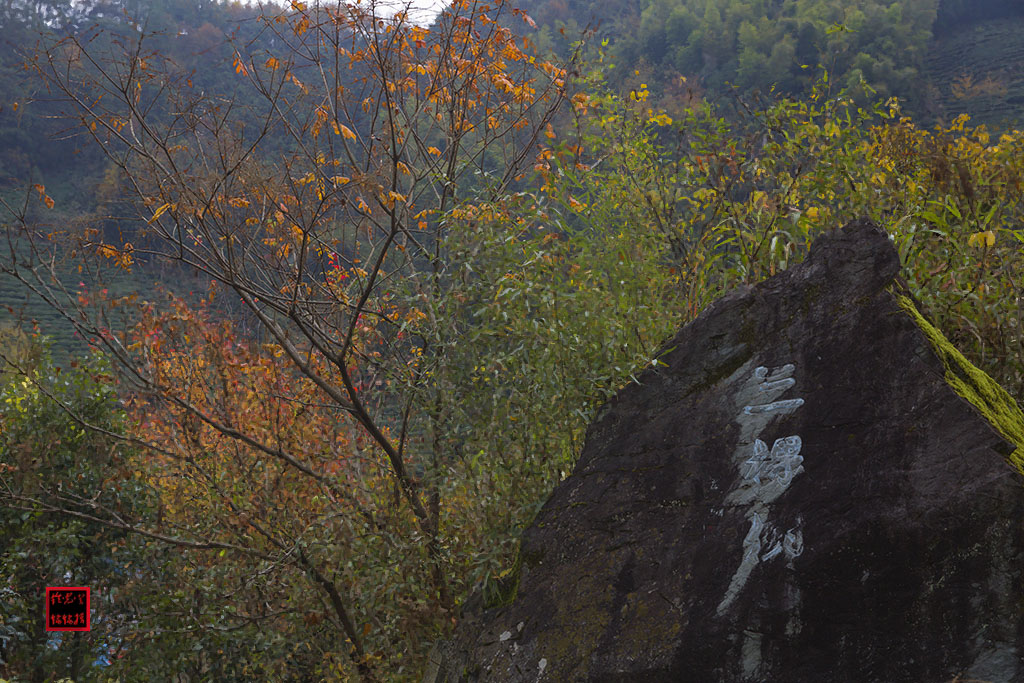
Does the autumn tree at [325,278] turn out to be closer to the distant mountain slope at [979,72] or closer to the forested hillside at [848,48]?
the forested hillside at [848,48]

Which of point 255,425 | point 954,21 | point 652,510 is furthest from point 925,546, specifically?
point 954,21

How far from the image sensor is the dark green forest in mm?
3414

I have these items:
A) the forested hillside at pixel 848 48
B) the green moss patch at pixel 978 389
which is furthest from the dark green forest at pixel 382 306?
the forested hillside at pixel 848 48

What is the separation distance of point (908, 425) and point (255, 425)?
15.1 ft

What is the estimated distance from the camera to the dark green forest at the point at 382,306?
3414 millimetres

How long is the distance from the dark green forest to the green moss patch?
1.50 feet

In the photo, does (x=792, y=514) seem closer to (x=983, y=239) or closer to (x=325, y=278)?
(x=983, y=239)

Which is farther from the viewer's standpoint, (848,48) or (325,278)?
(848,48)

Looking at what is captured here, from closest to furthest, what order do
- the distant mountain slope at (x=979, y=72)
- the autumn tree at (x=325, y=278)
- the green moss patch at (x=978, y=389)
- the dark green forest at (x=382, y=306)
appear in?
the green moss patch at (x=978, y=389)
the dark green forest at (x=382, y=306)
the autumn tree at (x=325, y=278)
the distant mountain slope at (x=979, y=72)

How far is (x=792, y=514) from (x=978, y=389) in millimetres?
802

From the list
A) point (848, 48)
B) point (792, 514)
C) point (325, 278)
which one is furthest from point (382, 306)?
point (848, 48)

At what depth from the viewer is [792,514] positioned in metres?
2.38

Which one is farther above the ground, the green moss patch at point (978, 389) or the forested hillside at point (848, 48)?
the forested hillside at point (848, 48)

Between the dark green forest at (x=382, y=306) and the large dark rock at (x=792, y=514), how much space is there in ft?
0.97
